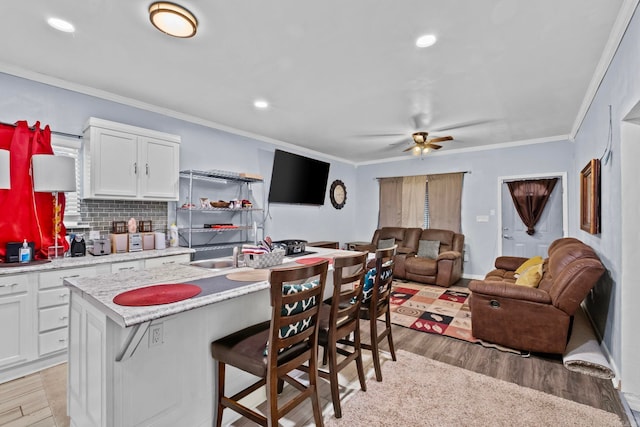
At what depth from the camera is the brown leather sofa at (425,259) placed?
5285mm

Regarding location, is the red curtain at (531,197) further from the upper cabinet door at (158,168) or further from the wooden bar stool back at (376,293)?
the upper cabinet door at (158,168)

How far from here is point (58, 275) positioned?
262cm

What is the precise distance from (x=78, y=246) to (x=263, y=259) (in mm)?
2077

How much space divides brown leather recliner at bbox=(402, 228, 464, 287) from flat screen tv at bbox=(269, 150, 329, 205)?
2091 mm

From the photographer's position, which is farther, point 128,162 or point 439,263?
point 439,263

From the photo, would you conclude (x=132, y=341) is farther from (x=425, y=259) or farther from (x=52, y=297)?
(x=425, y=259)

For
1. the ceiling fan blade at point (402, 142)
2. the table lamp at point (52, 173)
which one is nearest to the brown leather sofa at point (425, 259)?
the ceiling fan blade at point (402, 142)

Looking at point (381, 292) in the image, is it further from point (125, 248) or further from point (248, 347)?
point (125, 248)

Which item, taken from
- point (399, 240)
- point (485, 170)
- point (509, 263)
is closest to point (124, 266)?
point (399, 240)

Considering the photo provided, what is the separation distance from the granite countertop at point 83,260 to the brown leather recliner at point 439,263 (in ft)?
12.7

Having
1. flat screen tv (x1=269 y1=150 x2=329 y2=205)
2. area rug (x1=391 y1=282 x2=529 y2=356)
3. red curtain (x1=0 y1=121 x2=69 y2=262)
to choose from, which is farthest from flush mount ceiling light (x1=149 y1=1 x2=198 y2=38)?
area rug (x1=391 y1=282 x2=529 y2=356)

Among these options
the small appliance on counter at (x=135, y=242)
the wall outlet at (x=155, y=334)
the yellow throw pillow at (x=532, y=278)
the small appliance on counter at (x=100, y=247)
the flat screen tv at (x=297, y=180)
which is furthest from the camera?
the flat screen tv at (x=297, y=180)

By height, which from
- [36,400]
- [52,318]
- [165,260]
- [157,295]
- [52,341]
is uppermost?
[157,295]

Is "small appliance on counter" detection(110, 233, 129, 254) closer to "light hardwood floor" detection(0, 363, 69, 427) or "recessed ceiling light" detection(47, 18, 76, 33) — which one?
"light hardwood floor" detection(0, 363, 69, 427)
